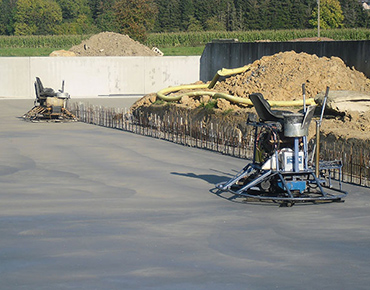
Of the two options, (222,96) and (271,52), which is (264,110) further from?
(271,52)

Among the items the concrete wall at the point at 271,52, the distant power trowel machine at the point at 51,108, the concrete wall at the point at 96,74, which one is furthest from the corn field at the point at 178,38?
the distant power trowel machine at the point at 51,108

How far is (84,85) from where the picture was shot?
156ft

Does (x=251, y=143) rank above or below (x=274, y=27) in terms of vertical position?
below

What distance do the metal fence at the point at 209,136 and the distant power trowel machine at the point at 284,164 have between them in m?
2.27

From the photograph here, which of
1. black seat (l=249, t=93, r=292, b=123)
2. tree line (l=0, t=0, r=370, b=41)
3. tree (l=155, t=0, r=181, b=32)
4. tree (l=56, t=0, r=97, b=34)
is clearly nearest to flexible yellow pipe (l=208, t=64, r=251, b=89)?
black seat (l=249, t=93, r=292, b=123)

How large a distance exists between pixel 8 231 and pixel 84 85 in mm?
37136

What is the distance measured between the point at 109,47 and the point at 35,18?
5544cm

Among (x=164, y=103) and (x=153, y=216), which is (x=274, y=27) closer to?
(x=164, y=103)

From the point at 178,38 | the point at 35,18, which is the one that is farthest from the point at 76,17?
the point at 178,38

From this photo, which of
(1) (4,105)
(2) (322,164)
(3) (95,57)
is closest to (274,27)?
(3) (95,57)

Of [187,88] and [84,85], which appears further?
[84,85]

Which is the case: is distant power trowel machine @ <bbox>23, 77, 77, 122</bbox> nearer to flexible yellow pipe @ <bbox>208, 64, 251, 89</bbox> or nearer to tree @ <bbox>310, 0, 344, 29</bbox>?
flexible yellow pipe @ <bbox>208, 64, 251, 89</bbox>

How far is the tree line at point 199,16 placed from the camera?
99312 millimetres

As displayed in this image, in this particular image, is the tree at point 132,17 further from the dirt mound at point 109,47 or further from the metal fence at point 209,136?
the metal fence at point 209,136
